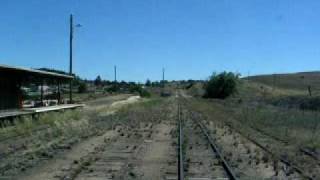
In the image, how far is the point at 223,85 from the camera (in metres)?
128

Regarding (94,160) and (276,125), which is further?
(276,125)

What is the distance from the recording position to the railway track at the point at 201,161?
13.9 meters

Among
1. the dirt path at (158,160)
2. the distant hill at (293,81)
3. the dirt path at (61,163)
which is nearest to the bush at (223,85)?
the distant hill at (293,81)

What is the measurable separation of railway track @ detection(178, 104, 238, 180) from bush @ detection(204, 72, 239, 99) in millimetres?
102933

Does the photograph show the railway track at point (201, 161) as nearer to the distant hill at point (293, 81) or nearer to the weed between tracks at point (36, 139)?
the weed between tracks at point (36, 139)

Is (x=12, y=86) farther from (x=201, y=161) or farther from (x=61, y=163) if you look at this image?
(x=201, y=161)

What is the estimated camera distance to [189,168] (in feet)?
49.7

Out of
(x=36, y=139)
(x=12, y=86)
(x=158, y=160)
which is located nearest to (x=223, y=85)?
(x=12, y=86)

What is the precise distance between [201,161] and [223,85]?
366 feet

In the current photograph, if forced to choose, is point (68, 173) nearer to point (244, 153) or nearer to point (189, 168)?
point (189, 168)

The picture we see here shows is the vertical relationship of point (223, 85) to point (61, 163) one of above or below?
above

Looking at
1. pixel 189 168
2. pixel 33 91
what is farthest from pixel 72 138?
pixel 33 91

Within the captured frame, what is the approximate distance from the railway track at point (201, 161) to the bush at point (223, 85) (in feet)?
338

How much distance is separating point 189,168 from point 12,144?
8.60 m
